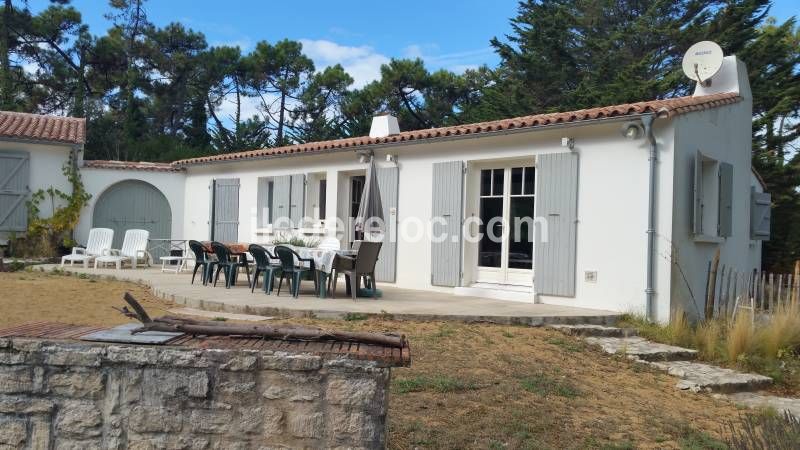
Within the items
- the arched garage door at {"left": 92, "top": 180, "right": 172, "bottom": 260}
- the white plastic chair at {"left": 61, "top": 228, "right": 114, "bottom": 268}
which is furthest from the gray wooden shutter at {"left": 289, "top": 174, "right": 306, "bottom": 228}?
the arched garage door at {"left": 92, "top": 180, "right": 172, "bottom": 260}

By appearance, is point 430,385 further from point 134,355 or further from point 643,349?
point 643,349

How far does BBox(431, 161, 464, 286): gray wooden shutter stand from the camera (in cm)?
1002

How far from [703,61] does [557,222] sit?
11.5ft

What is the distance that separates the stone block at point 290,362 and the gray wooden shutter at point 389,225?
7977 mm

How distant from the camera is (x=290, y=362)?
2863mm

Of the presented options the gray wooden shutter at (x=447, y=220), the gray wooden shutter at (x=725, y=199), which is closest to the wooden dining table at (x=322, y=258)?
the gray wooden shutter at (x=447, y=220)

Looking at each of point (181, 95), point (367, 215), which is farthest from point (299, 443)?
point (181, 95)

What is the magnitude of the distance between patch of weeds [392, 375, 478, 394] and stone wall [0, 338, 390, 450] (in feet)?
5.76

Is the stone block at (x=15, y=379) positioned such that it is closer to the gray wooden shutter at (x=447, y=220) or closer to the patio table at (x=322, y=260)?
the patio table at (x=322, y=260)

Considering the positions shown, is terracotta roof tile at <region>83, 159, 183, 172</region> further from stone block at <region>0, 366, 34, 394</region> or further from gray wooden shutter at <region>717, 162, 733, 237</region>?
stone block at <region>0, 366, 34, 394</region>

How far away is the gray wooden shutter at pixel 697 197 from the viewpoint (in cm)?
823

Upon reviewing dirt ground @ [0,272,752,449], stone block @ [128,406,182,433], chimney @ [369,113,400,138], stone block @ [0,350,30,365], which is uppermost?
chimney @ [369,113,400,138]

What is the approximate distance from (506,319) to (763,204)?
6.12m

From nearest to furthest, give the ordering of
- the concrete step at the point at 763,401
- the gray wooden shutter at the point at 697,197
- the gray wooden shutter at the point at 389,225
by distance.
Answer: the concrete step at the point at 763,401
the gray wooden shutter at the point at 697,197
the gray wooden shutter at the point at 389,225
